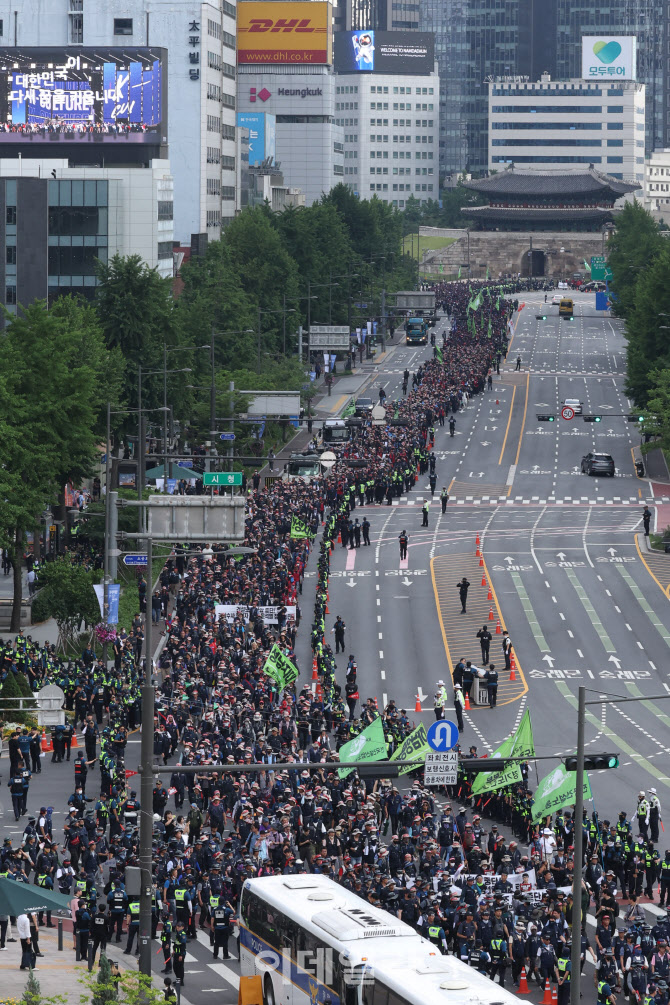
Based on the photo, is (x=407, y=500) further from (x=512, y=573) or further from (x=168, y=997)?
(x=168, y=997)

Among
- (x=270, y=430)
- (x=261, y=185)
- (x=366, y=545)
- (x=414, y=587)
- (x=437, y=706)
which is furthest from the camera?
(x=261, y=185)

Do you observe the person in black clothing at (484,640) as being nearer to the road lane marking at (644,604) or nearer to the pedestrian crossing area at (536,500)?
the road lane marking at (644,604)

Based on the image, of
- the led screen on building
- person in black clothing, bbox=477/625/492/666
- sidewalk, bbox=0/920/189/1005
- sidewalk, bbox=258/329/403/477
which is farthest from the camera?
the led screen on building

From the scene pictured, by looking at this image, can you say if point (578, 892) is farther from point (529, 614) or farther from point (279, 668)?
point (529, 614)

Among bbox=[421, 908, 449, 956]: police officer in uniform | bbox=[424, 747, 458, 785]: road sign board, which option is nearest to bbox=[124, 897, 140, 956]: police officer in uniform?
bbox=[421, 908, 449, 956]: police officer in uniform

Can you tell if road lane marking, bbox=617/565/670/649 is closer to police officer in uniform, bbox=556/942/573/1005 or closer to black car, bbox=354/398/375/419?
black car, bbox=354/398/375/419

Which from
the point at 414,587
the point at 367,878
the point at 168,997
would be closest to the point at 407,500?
the point at 414,587
